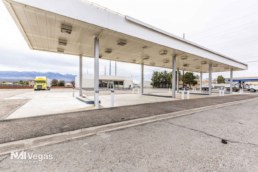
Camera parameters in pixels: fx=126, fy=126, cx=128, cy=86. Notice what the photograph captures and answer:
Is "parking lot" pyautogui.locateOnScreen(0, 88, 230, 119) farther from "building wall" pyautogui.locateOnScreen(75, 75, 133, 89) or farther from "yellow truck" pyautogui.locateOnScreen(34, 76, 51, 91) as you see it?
"building wall" pyautogui.locateOnScreen(75, 75, 133, 89)

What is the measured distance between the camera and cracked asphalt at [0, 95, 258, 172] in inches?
94.0

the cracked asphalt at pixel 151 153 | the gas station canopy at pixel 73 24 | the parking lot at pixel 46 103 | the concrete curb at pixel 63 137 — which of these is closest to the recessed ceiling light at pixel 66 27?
the gas station canopy at pixel 73 24

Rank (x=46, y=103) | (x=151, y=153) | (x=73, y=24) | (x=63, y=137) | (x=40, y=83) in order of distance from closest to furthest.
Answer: (x=151, y=153) → (x=63, y=137) → (x=73, y=24) → (x=46, y=103) → (x=40, y=83)

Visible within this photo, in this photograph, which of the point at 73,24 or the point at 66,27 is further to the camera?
the point at 66,27

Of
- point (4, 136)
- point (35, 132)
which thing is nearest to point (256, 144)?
point (35, 132)

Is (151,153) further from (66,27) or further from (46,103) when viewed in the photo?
(46,103)

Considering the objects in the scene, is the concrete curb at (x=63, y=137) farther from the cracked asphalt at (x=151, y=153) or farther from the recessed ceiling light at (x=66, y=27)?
the recessed ceiling light at (x=66, y=27)

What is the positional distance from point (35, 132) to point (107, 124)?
223 centimetres

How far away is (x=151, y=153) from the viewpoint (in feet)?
9.44

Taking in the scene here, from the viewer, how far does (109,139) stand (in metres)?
3.64

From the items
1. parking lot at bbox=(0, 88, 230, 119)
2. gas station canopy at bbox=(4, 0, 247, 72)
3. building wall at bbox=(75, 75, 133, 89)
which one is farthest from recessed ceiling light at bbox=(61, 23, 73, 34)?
building wall at bbox=(75, 75, 133, 89)

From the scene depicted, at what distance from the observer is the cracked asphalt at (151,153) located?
239 cm

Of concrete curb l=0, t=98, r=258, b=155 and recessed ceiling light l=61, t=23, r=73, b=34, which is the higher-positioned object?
recessed ceiling light l=61, t=23, r=73, b=34

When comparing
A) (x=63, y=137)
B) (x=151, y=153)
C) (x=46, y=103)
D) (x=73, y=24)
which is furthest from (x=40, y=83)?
(x=151, y=153)
